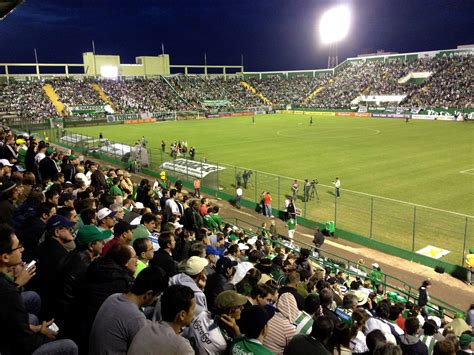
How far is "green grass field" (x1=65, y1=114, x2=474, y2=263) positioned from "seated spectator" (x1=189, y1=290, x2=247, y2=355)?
1442 cm

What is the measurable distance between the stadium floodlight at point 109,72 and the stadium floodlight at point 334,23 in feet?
158

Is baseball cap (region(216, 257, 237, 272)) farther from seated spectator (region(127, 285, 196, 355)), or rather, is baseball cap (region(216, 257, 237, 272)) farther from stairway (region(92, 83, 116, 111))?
stairway (region(92, 83, 116, 111))

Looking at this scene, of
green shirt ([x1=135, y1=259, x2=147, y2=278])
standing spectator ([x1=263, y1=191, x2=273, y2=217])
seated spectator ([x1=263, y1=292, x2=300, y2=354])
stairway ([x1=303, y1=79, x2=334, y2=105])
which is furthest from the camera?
stairway ([x1=303, y1=79, x2=334, y2=105])

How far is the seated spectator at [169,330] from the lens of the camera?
122 inches

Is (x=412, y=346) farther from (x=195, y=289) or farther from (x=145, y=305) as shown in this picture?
(x=145, y=305)

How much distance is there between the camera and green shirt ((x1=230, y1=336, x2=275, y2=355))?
347cm

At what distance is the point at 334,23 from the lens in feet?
302

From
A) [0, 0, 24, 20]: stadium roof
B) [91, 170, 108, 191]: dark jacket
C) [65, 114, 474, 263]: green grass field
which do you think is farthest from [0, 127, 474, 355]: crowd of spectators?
[65, 114, 474, 263]: green grass field

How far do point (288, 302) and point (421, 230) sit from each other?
1509cm

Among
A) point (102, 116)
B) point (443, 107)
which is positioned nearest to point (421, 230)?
point (443, 107)

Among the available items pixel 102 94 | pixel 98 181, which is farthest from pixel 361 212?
pixel 102 94

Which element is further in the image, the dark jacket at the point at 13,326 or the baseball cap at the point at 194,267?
the baseball cap at the point at 194,267

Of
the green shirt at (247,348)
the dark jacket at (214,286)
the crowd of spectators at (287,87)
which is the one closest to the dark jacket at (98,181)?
the dark jacket at (214,286)

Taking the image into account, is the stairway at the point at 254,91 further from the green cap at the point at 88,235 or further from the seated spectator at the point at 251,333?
the seated spectator at the point at 251,333
